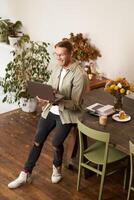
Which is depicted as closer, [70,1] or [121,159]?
[121,159]

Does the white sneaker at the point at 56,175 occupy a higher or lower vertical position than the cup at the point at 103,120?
lower

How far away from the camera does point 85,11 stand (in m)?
4.76

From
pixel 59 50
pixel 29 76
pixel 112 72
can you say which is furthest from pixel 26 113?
pixel 59 50

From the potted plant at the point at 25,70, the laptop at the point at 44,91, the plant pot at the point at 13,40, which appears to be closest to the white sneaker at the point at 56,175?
the laptop at the point at 44,91

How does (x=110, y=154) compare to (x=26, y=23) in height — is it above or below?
below

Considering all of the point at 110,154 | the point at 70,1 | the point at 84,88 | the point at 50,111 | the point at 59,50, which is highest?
the point at 70,1

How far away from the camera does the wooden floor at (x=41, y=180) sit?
3.43m

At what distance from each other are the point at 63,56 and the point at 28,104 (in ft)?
6.62

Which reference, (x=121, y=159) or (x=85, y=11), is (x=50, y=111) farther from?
(x=85, y=11)

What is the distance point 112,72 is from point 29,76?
1150 mm

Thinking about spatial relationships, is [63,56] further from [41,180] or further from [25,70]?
[25,70]

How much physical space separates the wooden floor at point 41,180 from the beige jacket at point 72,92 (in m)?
0.70

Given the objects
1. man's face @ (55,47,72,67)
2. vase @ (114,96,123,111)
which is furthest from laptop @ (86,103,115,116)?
man's face @ (55,47,72,67)

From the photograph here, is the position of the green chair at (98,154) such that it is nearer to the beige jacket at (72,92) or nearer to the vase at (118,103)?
the beige jacket at (72,92)
